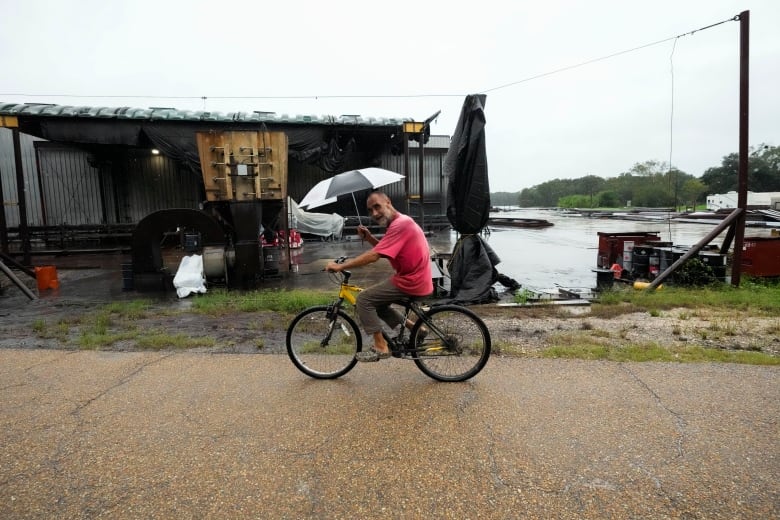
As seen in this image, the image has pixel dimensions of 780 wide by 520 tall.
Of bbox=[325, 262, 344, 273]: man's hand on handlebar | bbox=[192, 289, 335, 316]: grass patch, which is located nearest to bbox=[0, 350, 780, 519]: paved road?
bbox=[325, 262, 344, 273]: man's hand on handlebar

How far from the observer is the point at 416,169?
2398cm

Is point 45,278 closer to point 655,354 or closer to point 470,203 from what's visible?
point 470,203

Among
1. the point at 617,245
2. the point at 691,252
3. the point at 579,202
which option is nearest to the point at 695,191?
the point at 579,202

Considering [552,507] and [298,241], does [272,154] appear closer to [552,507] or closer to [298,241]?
[298,241]

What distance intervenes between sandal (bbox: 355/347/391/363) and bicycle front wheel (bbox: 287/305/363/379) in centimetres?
10

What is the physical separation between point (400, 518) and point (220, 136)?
9.70 meters

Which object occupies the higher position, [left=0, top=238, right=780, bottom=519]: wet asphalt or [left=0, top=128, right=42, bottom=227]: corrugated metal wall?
[left=0, top=128, right=42, bottom=227]: corrugated metal wall

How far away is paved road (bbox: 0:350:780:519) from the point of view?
8.35 feet

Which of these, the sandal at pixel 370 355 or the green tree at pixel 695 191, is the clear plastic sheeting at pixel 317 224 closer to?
the sandal at pixel 370 355

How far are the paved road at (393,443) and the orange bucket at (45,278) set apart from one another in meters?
6.57

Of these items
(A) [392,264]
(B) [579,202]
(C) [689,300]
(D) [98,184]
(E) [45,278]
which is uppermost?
(D) [98,184]

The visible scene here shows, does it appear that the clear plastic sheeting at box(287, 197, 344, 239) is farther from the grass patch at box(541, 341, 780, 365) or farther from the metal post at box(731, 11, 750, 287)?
the grass patch at box(541, 341, 780, 365)

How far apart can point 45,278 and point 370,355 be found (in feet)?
31.1

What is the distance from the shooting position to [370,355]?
4191mm
